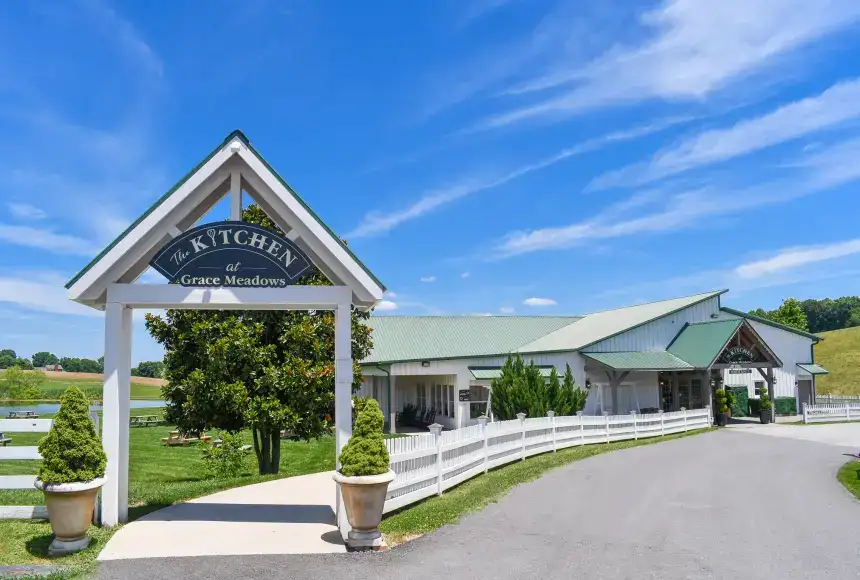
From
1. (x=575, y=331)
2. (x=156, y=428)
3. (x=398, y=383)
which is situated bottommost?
(x=156, y=428)

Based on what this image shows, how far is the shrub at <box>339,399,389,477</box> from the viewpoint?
855cm

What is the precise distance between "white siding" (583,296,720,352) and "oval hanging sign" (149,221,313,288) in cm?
2188

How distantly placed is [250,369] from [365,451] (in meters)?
7.40

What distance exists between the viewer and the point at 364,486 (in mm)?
8422

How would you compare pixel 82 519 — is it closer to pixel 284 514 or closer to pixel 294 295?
pixel 284 514

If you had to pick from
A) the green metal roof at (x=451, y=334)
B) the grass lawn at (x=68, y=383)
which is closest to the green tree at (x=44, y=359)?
the grass lawn at (x=68, y=383)

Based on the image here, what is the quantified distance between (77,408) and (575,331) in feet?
99.2

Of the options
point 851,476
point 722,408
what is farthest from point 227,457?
point 722,408

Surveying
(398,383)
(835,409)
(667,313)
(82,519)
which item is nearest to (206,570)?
(82,519)

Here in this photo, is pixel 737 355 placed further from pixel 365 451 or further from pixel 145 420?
pixel 145 420

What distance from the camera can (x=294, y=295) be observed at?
9656 mm

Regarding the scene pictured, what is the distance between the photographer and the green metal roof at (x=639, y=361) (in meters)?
28.7

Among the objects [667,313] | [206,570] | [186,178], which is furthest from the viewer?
[667,313]

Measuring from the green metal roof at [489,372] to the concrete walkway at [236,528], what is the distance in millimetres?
17002
